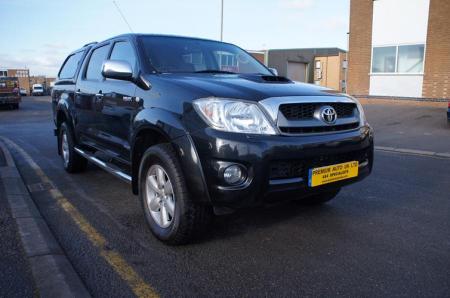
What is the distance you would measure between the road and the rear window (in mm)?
1833

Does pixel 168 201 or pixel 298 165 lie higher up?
pixel 298 165

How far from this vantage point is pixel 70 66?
6.50 metres

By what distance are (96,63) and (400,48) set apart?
1571cm

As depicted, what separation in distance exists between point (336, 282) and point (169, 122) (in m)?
1.71

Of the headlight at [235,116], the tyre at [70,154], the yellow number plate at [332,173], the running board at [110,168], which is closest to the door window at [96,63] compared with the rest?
the running board at [110,168]

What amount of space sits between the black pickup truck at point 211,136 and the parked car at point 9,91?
83.2 feet

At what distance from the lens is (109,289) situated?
8.96ft

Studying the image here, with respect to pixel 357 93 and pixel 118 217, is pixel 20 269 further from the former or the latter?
pixel 357 93

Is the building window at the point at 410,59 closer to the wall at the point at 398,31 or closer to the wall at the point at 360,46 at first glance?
the wall at the point at 398,31

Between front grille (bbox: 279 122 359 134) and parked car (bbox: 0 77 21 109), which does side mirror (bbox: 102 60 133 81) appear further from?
parked car (bbox: 0 77 21 109)

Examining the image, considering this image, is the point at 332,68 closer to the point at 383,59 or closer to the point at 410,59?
the point at 383,59

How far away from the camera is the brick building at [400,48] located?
52.9ft

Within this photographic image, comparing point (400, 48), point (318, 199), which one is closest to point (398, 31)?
point (400, 48)

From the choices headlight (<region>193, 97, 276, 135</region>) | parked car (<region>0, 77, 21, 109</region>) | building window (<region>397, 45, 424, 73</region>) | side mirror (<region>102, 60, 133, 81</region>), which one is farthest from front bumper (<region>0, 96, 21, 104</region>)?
headlight (<region>193, 97, 276, 135</region>)
